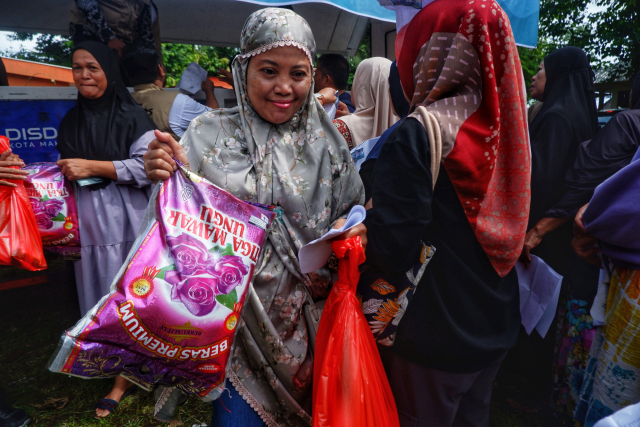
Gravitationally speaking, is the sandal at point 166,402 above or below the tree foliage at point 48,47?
below

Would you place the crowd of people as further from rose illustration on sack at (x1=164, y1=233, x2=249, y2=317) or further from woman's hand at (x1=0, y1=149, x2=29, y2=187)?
rose illustration on sack at (x1=164, y1=233, x2=249, y2=317)

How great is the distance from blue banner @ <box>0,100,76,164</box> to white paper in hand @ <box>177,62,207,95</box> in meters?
1.08

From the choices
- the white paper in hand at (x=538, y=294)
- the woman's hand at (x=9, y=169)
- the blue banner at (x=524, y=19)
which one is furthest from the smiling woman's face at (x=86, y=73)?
the blue banner at (x=524, y=19)

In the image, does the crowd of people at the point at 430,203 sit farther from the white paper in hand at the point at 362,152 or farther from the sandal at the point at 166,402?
the white paper in hand at the point at 362,152

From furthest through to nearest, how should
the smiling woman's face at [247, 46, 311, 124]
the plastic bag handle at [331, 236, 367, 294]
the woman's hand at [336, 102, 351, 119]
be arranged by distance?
the woman's hand at [336, 102, 351, 119], the smiling woman's face at [247, 46, 311, 124], the plastic bag handle at [331, 236, 367, 294]

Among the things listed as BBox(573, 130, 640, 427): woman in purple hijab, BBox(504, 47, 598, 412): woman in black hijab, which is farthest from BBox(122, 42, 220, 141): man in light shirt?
Answer: BBox(573, 130, 640, 427): woman in purple hijab

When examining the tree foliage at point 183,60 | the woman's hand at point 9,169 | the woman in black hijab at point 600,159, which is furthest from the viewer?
the tree foliage at point 183,60

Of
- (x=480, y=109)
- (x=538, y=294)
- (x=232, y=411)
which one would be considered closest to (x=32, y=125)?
(x=232, y=411)

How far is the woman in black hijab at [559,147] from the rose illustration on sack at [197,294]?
5.17ft

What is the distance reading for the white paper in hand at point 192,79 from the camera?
3.96 meters

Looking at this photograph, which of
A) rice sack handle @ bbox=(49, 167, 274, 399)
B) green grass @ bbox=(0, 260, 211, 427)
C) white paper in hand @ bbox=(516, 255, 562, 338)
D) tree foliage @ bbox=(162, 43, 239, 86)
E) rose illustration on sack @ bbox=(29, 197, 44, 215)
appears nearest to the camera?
rice sack handle @ bbox=(49, 167, 274, 399)

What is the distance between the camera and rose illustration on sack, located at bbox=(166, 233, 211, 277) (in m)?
1.24

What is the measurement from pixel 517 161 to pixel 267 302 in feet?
3.30

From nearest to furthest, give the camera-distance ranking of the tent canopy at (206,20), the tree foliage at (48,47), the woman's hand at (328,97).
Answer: the woman's hand at (328,97), the tent canopy at (206,20), the tree foliage at (48,47)
